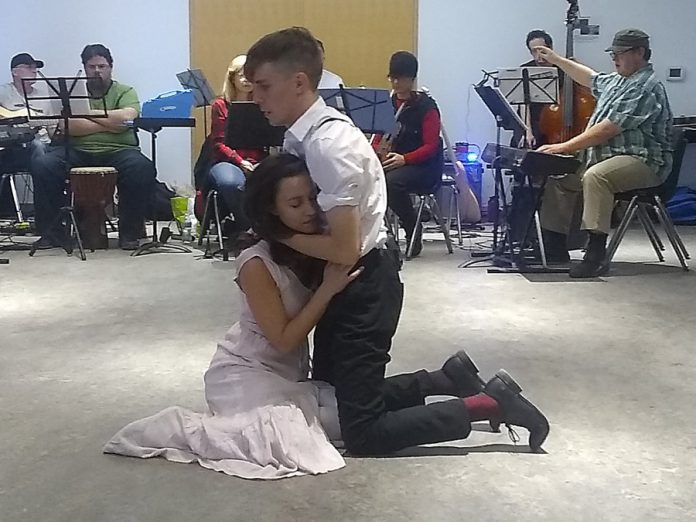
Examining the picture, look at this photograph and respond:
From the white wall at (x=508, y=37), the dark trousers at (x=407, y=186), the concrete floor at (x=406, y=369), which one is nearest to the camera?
the concrete floor at (x=406, y=369)

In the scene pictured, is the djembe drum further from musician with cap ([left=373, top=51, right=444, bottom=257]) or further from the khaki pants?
the khaki pants

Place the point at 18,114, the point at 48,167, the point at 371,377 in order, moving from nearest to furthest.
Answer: the point at 371,377 < the point at 48,167 < the point at 18,114

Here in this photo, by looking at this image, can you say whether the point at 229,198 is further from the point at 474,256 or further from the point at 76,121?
the point at 474,256

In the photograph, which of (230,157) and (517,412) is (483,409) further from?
(230,157)

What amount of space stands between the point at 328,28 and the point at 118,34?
181 cm

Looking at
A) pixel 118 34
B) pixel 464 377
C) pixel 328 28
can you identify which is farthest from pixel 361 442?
pixel 118 34

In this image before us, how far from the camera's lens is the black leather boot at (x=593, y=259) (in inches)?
188

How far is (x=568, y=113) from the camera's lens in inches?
202

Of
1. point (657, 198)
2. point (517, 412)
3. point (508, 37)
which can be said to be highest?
point (508, 37)

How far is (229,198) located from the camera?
5.34m

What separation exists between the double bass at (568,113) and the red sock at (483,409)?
10.3ft

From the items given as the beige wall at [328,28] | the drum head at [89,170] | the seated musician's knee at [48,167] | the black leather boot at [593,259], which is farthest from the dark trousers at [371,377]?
the beige wall at [328,28]

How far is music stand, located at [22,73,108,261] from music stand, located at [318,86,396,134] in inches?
54.1

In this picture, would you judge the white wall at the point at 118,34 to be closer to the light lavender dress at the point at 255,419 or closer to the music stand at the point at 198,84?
the music stand at the point at 198,84
